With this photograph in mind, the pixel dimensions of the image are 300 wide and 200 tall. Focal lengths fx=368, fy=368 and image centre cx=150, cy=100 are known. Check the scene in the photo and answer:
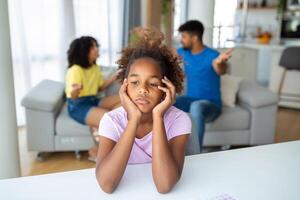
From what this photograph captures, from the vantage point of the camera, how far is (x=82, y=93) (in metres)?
2.85

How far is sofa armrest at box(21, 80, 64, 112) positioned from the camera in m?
2.78

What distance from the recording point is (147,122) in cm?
138

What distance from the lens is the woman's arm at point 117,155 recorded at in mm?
1098

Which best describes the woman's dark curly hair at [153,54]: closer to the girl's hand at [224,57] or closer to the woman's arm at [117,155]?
the woman's arm at [117,155]

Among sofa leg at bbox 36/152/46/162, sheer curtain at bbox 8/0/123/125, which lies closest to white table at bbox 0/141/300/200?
sofa leg at bbox 36/152/46/162

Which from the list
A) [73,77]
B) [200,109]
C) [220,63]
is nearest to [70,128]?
[73,77]

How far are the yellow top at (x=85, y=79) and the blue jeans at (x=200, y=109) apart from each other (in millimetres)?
662

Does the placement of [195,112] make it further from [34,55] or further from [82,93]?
[34,55]

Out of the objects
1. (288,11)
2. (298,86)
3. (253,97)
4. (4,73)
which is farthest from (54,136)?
(288,11)

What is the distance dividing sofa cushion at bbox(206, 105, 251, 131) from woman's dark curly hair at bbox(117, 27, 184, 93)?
1630mm

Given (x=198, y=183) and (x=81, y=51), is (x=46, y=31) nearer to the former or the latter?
(x=81, y=51)

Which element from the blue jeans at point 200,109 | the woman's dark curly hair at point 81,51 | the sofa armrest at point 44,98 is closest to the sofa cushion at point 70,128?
the sofa armrest at point 44,98

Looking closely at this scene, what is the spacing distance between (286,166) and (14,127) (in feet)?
5.19

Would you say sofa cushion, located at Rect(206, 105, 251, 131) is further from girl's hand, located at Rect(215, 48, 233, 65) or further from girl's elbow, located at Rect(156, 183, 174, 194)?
girl's elbow, located at Rect(156, 183, 174, 194)
